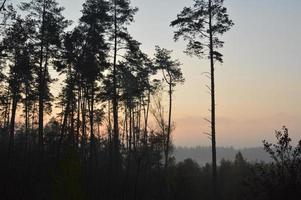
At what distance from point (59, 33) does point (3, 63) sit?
4949mm

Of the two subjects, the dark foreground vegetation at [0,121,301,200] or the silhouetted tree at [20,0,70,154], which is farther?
the silhouetted tree at [20,0,70,154]

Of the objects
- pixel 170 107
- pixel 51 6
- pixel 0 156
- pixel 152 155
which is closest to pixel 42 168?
pixel 0 156

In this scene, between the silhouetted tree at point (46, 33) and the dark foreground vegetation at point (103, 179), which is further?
the silhouetted tree at point (46, 33)

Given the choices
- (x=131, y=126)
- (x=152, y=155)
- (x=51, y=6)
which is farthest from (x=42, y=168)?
(x=152, y=155)

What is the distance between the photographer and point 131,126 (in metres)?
44.4

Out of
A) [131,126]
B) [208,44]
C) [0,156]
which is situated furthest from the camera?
[131,126]

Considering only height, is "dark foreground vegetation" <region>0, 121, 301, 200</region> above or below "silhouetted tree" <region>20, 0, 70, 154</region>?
below

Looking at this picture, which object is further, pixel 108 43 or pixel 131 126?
pixel 131 126

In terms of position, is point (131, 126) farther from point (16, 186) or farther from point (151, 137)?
point (16, 186)

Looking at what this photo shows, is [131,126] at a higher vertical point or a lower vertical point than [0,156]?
higher

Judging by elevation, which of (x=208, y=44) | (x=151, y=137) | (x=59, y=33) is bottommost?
(x=151, y=137)

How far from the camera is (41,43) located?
26.4 m

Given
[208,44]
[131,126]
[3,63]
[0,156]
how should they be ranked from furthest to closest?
[131,126]
[3,63]
[0,156]
[208,44]

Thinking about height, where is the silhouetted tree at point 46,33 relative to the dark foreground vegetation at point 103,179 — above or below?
above
